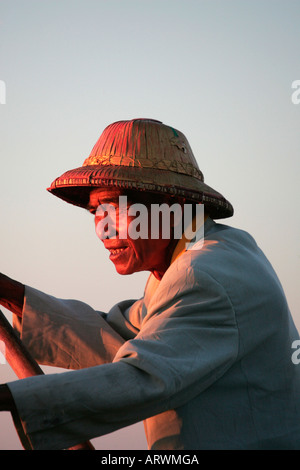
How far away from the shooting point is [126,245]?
319cm

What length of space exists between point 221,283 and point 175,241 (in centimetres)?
57

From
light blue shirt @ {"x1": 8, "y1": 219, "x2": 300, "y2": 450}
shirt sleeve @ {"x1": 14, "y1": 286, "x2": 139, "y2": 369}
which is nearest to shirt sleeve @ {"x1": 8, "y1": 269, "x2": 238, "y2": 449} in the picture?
light blue shirt @ {"x1": 8, "y1": 219, "x2": 300, "y2": 450}

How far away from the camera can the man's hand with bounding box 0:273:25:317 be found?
11.6ft

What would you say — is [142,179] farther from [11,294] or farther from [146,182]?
[11,294]

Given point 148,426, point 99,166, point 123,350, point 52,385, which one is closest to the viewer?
point 52,385

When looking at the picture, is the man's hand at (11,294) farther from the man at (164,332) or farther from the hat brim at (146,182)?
the hat brim at (146,182)

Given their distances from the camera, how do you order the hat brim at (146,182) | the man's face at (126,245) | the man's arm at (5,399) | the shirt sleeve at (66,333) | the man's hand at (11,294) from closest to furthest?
the man's arm at (5,399) < the hat brim at (146,182) < the man's face at (126,245) < the man's hand at (11,294) < the shirt sleeve at (66,333)

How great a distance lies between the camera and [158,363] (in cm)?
242

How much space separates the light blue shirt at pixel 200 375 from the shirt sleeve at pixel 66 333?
819mm

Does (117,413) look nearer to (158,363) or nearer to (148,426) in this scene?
(158,363)

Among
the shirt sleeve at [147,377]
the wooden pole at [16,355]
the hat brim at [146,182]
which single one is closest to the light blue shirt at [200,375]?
the shirt sleeve at [147,377]

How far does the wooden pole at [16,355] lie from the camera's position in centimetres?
306
